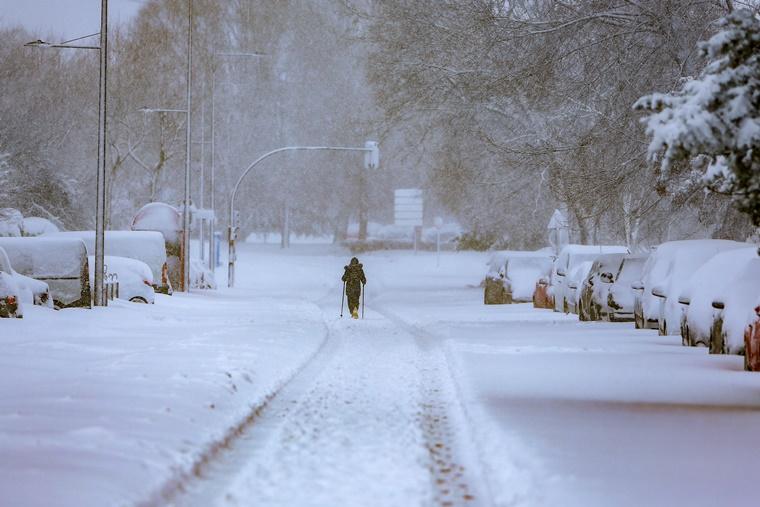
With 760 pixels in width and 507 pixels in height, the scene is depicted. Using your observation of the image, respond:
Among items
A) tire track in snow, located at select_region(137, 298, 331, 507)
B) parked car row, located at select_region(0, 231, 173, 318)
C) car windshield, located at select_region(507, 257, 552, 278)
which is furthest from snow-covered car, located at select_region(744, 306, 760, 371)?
car windshield, located at select_region(507, 257, 552, 278)

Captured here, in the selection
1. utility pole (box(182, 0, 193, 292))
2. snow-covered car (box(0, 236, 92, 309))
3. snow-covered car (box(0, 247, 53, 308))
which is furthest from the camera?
utility pole (box(182, 0, 193, 292))

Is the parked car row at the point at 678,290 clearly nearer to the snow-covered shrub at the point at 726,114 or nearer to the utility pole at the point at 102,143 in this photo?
the snow-covered shrub at the point at 726,114

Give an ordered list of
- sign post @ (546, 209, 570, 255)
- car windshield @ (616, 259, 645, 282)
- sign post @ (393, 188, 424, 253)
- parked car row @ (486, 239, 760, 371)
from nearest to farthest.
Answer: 1. parked car row @ (486, 239, 760, 371)
2. car windshield @ (616, 259, 645, 282)
3. sign post @ (546, 209, 570, 255)
4. sign post @ (393, 188, 424, 253)

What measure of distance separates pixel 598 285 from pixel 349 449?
772 inches

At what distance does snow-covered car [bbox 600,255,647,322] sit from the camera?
27.1 m

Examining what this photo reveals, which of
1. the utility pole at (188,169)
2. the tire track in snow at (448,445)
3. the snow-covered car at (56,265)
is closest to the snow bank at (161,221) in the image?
the utility pole at (188,169)

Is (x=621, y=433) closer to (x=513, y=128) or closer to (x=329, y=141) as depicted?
(x=513, y=128)

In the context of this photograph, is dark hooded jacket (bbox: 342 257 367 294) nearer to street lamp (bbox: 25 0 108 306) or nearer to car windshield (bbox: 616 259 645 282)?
street lamp (bbox: 25 0 108 306)

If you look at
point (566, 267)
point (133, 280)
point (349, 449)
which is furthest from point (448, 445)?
point (566, 267)

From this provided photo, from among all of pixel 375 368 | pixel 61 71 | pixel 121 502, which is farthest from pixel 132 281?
pixel 61 71

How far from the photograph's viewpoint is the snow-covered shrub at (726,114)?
10523mm

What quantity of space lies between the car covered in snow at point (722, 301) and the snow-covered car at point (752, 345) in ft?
0.37

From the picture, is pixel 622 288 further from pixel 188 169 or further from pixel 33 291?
pixel 188 169

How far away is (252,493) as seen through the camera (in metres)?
7.76
